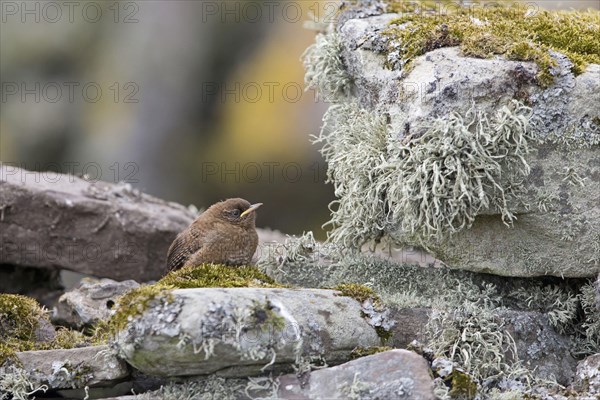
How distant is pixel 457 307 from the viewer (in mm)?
5555

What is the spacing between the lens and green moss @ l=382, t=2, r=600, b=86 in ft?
18.1

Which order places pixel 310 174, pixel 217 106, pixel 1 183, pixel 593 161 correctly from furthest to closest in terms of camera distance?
pixel 217 106 → pixel 310 174 → pixel 1 183 → pixel 593 161

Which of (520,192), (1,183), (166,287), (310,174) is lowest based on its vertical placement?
(310,174)

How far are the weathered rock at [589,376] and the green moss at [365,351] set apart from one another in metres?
1.16

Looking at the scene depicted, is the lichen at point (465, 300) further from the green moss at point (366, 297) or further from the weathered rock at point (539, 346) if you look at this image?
the green moss at point (366, 297)

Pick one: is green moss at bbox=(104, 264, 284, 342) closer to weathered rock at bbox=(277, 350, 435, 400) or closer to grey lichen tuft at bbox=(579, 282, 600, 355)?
weathered rock at bbox=(277, 350, 435, 400)

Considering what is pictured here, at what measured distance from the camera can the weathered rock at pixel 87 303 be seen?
6.83 meters

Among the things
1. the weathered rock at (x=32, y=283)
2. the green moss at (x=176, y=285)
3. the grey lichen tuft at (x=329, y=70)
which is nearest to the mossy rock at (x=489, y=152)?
the grey lichen tuft at (x=329, y=70)

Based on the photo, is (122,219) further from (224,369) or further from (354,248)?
(224,369)

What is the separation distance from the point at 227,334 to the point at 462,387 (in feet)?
4.56

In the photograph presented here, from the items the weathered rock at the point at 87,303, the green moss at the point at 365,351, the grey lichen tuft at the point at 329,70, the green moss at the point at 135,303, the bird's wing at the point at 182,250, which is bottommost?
the weathered rock at the point at 87,303

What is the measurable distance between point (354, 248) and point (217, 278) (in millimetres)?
1092

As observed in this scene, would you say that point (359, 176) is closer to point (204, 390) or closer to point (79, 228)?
point (204, 390)

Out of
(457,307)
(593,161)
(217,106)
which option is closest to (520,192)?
(593,161)
